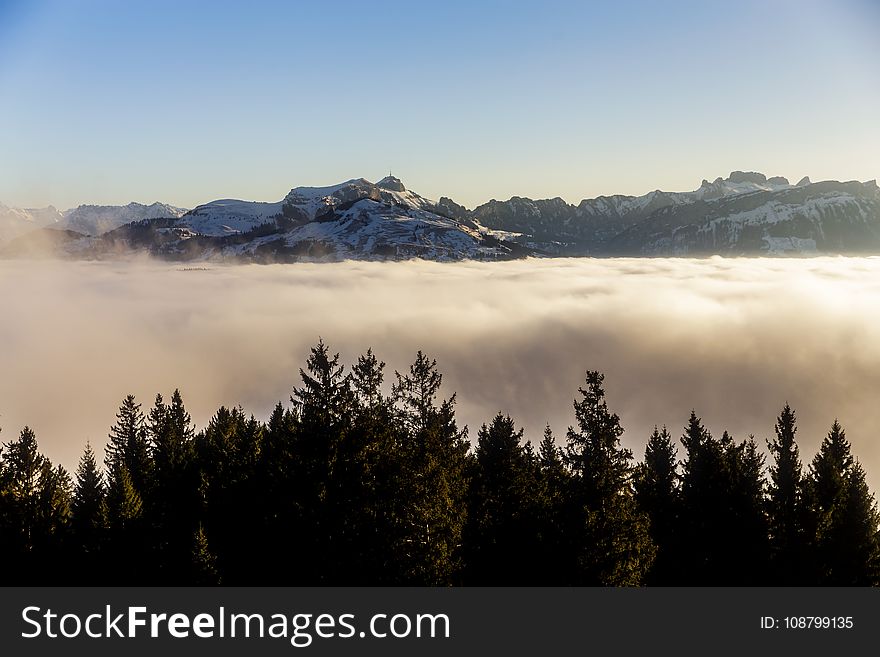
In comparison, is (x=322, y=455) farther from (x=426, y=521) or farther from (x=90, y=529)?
(x=90, y=529)

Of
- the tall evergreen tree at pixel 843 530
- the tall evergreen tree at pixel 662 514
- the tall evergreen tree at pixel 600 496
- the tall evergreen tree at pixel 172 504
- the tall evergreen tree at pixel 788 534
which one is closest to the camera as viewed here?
the tall evergreen tree at pixel 600 496

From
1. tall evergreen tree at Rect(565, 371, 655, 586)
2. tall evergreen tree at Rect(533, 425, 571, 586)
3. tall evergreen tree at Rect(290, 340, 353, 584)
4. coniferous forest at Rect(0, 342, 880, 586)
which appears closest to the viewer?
tall evergreen tree at Rect(290, 340, 353, 584)

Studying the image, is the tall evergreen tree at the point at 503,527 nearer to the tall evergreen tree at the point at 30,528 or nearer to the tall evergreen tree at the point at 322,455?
the tall evergreen tree at the point at 322,455

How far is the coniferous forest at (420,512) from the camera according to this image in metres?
25.1

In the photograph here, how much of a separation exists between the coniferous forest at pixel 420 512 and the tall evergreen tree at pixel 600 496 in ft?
0.25

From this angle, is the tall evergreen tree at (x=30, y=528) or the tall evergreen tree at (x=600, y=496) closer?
the tall evergreen tree at (x=600, y=496)

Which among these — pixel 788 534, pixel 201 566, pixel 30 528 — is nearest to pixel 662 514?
pixel 788 534

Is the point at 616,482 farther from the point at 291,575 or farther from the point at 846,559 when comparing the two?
the point at 846,559

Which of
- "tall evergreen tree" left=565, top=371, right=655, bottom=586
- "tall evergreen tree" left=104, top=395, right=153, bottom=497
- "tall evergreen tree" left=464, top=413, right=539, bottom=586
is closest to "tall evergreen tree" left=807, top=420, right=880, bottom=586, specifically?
"tall evergreen tree" left=565, top=371, right=655, bottom=586

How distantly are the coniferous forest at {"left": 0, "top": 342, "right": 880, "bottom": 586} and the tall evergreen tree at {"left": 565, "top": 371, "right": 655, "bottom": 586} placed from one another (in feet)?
0.25

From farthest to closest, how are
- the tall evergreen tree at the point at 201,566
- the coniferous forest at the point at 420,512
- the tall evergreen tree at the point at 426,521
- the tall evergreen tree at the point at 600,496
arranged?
the tall evergreen tree at the point at 201,566 → the tall evergreen tree at the point at 600,496 → the tall evergreen tree at the point at 426,521 → the coniferous forest at the point at 420,512

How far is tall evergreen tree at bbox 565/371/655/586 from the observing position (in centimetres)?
2659

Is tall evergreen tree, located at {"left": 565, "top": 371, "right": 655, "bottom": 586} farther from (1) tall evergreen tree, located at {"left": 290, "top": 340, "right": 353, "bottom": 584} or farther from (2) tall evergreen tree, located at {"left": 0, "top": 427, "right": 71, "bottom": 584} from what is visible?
(2) tall evergreen tree, located at {"left": 0, "top": 427, "right": 71, "bottom": 584}

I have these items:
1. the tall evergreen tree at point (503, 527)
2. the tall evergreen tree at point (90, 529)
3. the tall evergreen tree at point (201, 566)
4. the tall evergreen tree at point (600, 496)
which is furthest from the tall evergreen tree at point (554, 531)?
the tall evergreen tree at point (90, 529)
